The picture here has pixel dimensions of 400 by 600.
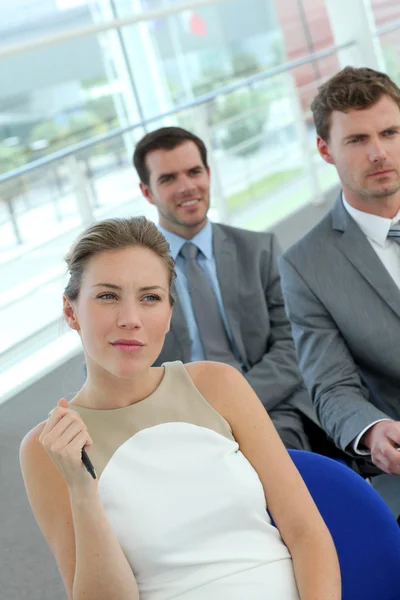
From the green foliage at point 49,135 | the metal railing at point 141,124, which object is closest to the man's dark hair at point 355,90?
the metal railing at point 141,124

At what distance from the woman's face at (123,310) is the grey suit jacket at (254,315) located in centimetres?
94

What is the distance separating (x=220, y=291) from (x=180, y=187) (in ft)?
1.21

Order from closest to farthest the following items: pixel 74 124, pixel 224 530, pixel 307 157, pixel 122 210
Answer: pixel 224 530, pixel 122 210, pixel 307 157, pixel 74 124

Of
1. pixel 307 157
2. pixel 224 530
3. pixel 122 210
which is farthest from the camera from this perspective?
pixel 307 157

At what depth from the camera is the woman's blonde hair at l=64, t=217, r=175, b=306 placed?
1.61 meters

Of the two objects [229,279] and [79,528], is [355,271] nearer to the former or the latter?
[229,279]

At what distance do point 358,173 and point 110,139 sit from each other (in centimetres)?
196

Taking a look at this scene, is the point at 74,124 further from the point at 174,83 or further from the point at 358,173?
the point at 358,173

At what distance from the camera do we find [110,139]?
3.91 meters

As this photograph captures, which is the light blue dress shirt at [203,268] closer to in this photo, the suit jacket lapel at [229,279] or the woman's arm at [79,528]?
the suit jacket lapel at [229,279]

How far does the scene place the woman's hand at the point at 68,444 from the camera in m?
1.33

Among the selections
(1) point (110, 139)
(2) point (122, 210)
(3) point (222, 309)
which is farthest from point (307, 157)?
(3) point (222, 309)

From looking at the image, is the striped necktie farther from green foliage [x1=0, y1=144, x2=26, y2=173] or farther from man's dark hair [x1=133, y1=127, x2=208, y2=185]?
green foliage [x1=0, y1=144, x2=26, y2=173]

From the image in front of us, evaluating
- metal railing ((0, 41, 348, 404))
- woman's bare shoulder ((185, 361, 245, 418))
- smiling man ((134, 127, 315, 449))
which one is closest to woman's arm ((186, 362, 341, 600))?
woman's bare shoulder ((185, 361, 245, 418))
